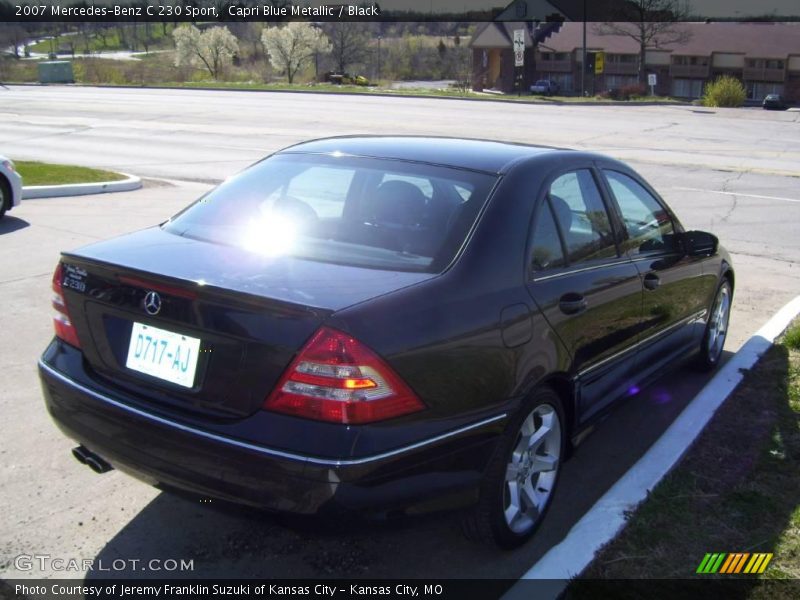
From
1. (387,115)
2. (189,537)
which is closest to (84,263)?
(189,537)

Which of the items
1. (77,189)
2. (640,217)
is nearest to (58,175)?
(77,189)

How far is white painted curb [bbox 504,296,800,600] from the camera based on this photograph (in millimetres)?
3369

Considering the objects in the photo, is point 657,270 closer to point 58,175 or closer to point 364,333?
point 364,333

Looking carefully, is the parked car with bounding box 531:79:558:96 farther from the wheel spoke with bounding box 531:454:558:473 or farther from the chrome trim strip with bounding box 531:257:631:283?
the wheel spoke with bounding box 531:454:558:473

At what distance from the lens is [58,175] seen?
1363 cm

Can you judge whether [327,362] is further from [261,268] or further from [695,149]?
[695,149]

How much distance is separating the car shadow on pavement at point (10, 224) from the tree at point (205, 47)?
6544 cm

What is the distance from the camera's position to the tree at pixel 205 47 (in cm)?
7419

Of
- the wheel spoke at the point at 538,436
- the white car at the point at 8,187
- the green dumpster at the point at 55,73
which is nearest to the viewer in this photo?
the wheel spoke at the point at 538,436

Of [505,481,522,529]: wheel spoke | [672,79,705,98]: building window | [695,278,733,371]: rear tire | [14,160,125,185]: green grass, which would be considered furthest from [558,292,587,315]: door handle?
[672,79,705,98]: building window

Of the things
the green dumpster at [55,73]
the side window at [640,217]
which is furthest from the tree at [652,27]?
the side window at [640,217]

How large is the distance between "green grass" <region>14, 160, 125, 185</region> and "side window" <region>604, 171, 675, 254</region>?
33.6 ft

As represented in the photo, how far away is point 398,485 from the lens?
9.61ft

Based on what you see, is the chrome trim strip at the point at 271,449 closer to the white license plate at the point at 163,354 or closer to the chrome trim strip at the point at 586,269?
the white license plate at the point at 163,354
